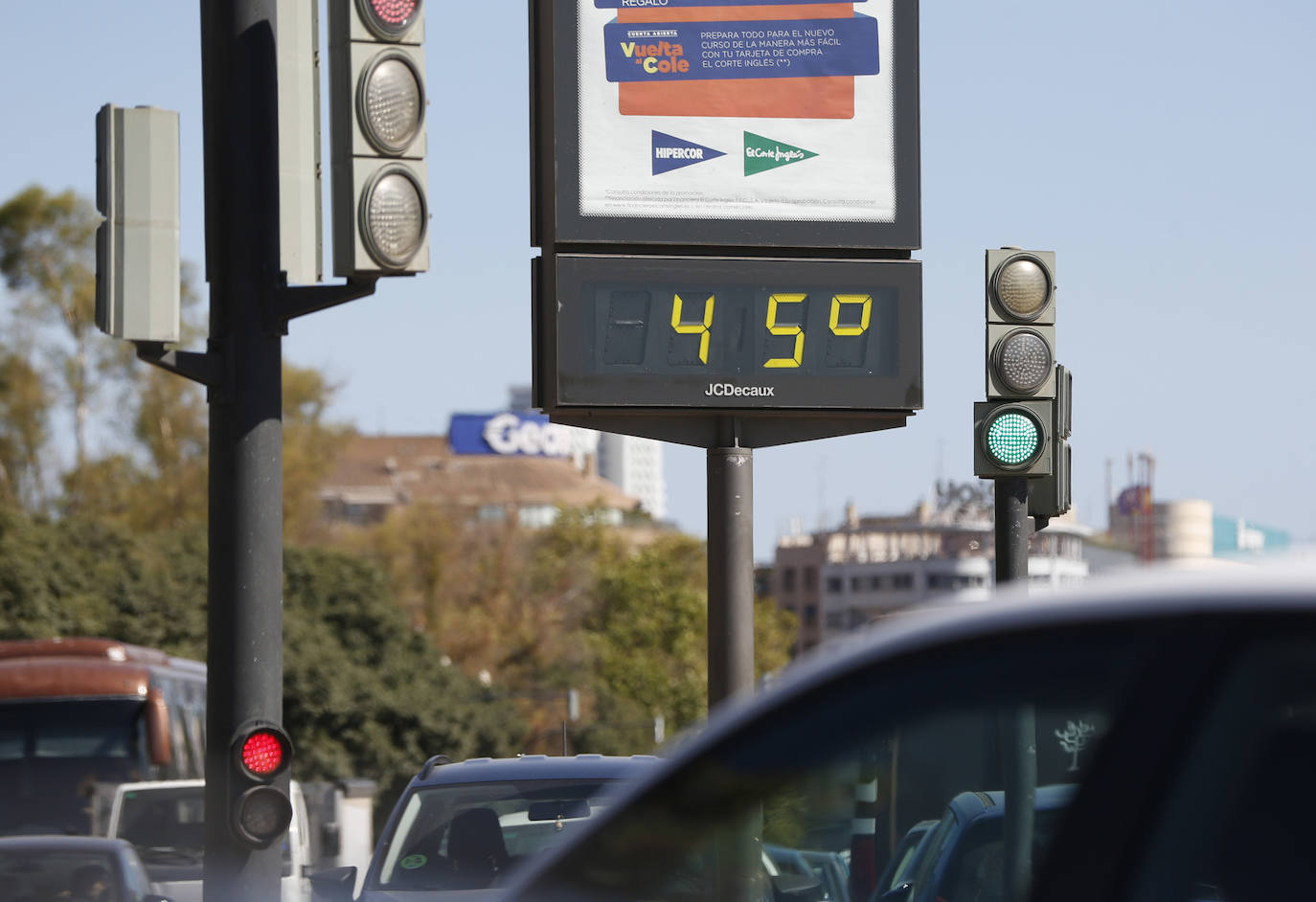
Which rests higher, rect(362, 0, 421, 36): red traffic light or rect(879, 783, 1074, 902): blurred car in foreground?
rect(362, 0, 421, 36): red traffic light

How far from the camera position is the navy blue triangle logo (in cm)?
932

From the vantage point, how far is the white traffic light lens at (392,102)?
21.6 ft

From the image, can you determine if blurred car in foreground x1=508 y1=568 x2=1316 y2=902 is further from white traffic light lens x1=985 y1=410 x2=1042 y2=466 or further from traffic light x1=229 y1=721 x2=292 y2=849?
white traffic light lens x1=985 y1=410 x2=1042 y2=466

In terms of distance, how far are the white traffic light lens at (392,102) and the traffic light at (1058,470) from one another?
4258mm

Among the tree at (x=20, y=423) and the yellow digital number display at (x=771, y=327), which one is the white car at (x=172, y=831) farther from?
the tree at (x=20, y=423)

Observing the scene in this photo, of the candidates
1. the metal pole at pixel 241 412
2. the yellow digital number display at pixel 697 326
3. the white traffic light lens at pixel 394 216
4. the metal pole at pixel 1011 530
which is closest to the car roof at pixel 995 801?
the white traffic light lens at pixel 394 216

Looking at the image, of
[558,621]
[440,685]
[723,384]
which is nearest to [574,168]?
[723,384]

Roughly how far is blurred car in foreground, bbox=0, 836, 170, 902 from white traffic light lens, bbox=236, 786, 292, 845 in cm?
298

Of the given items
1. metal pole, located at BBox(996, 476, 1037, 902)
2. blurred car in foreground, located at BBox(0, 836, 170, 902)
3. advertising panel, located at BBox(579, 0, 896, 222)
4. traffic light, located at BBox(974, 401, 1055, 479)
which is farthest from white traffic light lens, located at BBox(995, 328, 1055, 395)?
metal pole, located at BBox(996, 476, 1037, 902)

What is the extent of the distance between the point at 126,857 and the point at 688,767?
26.6ft

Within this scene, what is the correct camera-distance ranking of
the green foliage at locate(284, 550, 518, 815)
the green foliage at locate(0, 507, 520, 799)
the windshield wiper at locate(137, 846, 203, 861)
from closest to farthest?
the windshield wiper at locate(137, 846, 203, 861)
the green foliage at locate(0, 507, 520, 799)
the green foliage at locate(284, 550, 518, 815)

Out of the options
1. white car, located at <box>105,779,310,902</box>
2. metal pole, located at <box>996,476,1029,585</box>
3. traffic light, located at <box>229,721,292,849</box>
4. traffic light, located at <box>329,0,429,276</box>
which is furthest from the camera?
white car, located at <box>105,779,310,902</box>

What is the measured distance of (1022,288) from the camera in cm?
968

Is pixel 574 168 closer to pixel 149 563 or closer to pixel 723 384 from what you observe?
pixel 723 384
